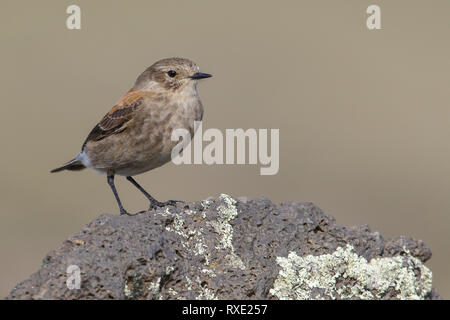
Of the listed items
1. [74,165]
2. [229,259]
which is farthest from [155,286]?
[74,165]

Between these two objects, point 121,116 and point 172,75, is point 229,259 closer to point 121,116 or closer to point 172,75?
point 121,116

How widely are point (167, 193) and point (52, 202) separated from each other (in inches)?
80.6

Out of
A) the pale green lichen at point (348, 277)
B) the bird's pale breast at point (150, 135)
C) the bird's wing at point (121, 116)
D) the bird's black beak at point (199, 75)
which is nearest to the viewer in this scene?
the pale green lichen at point (348, 277)

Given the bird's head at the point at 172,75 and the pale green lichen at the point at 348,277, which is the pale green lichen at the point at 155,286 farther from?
the bird's head at the point at 172,75

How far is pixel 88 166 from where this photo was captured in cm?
802

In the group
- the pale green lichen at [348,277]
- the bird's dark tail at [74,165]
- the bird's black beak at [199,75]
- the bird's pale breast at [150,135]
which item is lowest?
the pale green lichen at [348,277]

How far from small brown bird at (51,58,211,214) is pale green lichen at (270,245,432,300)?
227 cm

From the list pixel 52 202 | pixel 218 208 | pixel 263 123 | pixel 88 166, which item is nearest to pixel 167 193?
pixel 52 202

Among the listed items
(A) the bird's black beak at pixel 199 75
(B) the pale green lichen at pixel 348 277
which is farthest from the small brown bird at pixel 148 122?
(B) the pale green lichen at pixel 348 277

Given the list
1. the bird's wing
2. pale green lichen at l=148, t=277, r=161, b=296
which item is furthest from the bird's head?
pale green lichen at l=148, t=277, r=161, b=296

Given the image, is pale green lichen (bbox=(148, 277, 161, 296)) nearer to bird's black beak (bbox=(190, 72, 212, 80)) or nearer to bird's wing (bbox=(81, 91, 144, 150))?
bird's wing (bbox=(81, 91, 144, 150))

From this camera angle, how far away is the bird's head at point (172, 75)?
25.2 ft

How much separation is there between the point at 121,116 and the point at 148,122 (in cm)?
37
